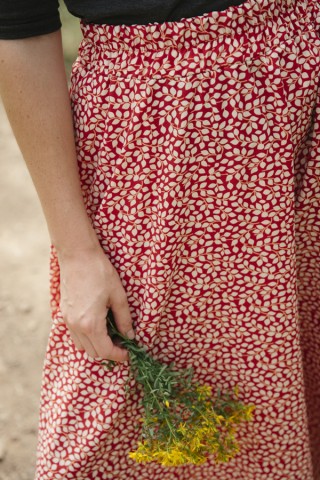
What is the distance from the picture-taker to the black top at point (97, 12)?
0.94 m

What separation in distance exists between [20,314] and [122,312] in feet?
5.51

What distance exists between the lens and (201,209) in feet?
3.58

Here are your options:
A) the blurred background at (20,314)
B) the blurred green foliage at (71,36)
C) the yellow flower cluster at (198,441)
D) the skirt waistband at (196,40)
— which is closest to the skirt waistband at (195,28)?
the skirt waistband at (196,40)

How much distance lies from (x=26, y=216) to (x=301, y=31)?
234 cm

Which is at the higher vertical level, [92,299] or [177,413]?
[92,299]

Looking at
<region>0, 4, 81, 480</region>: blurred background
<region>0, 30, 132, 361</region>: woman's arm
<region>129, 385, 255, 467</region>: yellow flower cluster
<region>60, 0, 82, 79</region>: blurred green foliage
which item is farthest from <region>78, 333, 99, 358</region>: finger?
<region>60, 0, 82, 79</region>: blurred green foliage

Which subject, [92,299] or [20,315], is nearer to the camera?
[92,299]

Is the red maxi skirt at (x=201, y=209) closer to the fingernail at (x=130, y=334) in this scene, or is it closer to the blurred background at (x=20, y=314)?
the fingernail at (x=130, y=334)

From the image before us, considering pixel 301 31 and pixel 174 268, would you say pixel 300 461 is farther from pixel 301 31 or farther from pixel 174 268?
pixel 301 31

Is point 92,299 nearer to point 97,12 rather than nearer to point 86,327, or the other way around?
point 86,327

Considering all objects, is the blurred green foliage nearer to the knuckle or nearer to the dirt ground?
the dirt ground

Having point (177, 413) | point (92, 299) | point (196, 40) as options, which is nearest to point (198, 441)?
point (177, 413)

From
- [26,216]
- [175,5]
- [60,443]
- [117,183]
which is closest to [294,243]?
[117,183]

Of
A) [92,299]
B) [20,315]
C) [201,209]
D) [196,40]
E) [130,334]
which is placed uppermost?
[196,40]
